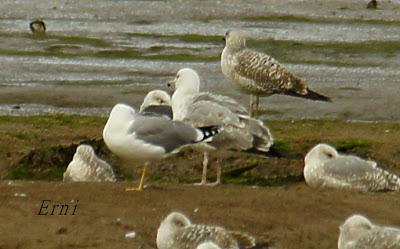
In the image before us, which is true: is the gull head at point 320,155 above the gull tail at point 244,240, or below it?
below

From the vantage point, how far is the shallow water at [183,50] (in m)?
19.4

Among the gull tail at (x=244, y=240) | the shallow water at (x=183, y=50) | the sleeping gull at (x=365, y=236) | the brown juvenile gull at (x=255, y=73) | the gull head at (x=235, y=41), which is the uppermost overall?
the sleeping gull at (x=365, y=236)

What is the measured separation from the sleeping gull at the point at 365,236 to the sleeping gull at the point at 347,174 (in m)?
2.97

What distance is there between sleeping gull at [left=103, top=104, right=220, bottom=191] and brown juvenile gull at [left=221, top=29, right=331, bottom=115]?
4.75 metres

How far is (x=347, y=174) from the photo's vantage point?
12.8m

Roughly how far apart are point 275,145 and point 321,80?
22.9ft

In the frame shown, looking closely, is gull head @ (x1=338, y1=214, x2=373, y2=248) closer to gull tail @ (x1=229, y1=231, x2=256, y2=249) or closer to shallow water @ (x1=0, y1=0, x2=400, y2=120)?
gull tail @ (x1=229, y1=231, x2=256, y2=249)

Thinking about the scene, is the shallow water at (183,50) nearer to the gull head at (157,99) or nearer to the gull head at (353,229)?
the gull head at (157,99)

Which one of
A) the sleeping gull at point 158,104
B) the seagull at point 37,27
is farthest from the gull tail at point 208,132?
the seagull at point 37,27

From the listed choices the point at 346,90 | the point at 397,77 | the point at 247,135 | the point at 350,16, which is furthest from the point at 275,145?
the point at 350,16

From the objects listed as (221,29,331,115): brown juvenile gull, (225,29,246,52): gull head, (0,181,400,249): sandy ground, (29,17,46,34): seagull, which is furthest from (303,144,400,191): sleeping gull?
(29,17,46,34): seagull

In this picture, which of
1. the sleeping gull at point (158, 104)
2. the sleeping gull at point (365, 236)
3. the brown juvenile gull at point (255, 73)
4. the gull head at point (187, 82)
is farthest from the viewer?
the brown juvenile gull at point (255, 73)

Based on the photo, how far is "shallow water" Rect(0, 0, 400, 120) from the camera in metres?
19.4

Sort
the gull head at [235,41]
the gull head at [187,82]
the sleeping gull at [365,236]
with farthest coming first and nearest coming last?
the gull head at [235,41]
the gull head at [187,82]
the sleeping gull at [365,236]
